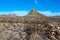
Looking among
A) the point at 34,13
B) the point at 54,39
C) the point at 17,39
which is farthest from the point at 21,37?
the point at 34,13

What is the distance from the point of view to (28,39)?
58.9 feet

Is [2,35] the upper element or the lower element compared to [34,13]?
lower

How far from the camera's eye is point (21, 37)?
18.8 m

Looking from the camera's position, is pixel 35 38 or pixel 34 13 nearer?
pixel 35 38

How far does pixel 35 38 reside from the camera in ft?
56.9

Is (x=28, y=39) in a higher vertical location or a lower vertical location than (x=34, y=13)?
lower

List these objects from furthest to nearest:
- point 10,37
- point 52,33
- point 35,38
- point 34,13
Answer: point 34,13 → point 52,33 → point 10,37 → point 35,38

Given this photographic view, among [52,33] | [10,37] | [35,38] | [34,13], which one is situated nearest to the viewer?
[35,38]

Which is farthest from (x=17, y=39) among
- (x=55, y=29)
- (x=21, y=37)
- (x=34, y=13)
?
(x=34, y=13)

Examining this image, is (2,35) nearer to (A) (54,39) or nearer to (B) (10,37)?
(B) (10,37)

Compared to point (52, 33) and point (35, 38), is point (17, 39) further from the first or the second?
point (52, 33)

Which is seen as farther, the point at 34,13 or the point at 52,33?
the point at 34,13

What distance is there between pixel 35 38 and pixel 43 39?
0.99 metres

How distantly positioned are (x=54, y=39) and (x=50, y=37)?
0.48 meters
